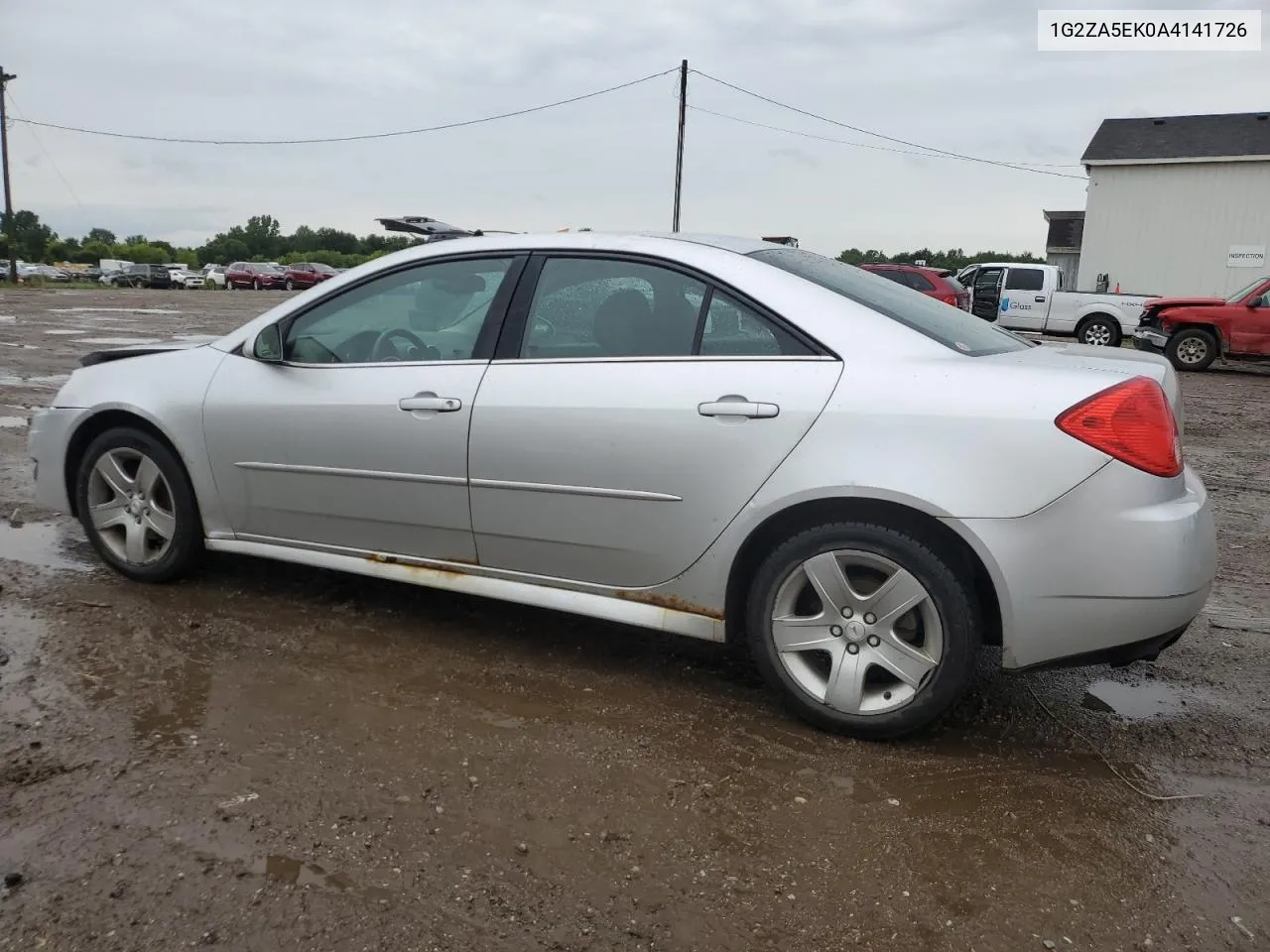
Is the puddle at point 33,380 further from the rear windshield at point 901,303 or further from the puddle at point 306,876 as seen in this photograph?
the puddle at point 306,876

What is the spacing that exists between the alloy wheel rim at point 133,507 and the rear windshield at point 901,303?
2.64 m

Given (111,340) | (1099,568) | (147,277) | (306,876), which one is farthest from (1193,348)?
(147,277)

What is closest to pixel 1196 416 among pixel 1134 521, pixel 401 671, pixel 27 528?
pixel 1134 521

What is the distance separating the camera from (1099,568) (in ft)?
9.01

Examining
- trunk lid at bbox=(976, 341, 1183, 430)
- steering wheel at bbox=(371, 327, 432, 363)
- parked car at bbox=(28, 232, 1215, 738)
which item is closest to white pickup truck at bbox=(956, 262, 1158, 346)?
trunk lid at bbox=(976, 341, 1183, 430)

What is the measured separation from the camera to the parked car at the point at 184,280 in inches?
2014

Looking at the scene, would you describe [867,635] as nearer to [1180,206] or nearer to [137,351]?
[137,351]

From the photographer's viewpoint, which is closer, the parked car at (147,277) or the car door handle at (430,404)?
the car door handle at (430,404)

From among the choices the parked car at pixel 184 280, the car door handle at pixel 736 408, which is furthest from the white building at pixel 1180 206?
the parked car at pixel 184 280

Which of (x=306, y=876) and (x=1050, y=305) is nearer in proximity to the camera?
(x=306, y=876)

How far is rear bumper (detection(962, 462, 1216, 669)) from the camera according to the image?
2732 mm

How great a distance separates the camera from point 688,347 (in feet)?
10.6

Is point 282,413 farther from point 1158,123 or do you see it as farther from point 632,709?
point 1158,123

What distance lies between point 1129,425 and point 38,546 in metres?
4.72
